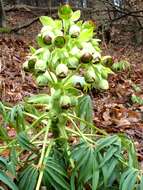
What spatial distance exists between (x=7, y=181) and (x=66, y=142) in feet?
1.29

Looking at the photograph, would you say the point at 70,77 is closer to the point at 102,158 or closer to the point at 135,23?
the point at 102,158

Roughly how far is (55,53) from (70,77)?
12 cm

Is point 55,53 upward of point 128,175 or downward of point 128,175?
upward

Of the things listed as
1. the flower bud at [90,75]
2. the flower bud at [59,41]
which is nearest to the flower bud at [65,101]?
the flower bud at [90,75]

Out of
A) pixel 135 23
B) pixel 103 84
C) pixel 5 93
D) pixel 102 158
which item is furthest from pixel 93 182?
pixel 135 23

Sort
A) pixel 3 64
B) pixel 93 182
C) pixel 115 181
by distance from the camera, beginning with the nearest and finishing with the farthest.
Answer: pixel 93 182, pixel 115 181, pixel 3 64

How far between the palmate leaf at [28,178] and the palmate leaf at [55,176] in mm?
47

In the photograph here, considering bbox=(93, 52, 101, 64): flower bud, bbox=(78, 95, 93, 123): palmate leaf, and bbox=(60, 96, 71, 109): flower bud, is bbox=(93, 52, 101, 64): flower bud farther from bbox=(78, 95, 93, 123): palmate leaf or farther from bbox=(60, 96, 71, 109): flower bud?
bbox=(78, 95, 93, 123): palmate leaf

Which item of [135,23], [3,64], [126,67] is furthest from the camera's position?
[135,23]

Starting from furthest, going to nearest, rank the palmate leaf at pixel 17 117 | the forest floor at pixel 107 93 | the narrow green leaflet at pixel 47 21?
the forest floor at pixel 107 93
the palmate leaf at pixel 17 117
the narrow green leaflet at pixel 47 21

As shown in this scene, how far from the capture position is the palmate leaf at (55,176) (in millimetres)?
2150

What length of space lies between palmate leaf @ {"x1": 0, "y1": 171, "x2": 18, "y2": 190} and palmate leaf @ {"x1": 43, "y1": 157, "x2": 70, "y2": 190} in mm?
159

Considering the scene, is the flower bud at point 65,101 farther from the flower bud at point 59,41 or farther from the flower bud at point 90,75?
the flower bud at point 59,41

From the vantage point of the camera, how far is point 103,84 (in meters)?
2.36
